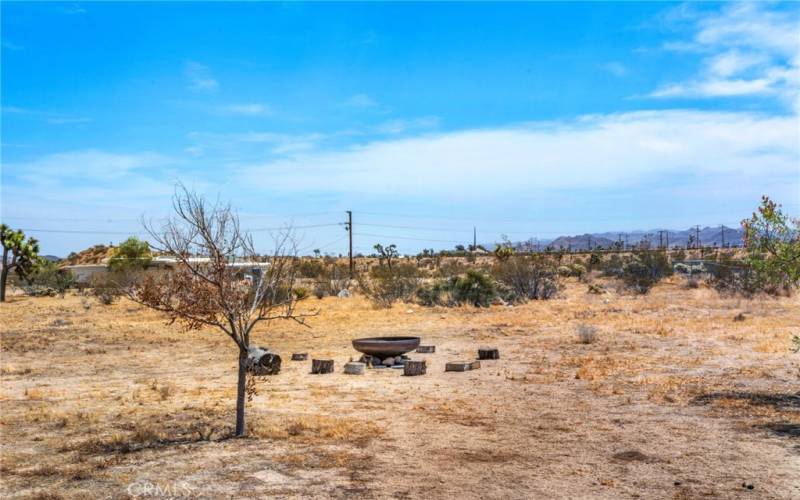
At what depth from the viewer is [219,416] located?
12.3 meters

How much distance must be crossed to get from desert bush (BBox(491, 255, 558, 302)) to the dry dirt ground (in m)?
13.8

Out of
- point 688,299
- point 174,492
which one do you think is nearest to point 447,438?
point 174,492

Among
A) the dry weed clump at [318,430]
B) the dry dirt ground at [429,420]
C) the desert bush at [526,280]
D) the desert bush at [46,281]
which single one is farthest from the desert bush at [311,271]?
the dry weed clump at [318,430]

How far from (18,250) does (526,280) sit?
31825 mm

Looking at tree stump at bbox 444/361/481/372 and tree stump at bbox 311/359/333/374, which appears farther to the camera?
tree stump at bbox 311/359/333/374

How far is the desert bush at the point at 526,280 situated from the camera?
38219 millimetres

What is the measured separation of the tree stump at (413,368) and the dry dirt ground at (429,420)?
0.30 meters

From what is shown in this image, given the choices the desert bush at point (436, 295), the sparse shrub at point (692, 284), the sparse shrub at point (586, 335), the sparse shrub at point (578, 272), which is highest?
the sparse shrub at point (578, 272)

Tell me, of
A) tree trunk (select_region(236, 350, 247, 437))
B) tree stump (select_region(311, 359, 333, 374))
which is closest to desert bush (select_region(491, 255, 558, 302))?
tree stump (select_region(311, 359, 333, 374))

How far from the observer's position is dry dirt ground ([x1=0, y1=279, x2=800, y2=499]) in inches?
331

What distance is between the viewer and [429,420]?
1184 cm

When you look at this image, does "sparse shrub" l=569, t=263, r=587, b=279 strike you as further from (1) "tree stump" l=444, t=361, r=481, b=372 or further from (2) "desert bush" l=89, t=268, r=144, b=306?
(1) "tree stump" l=444, t=361, r=481, b=372

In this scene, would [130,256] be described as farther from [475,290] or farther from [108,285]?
[475,290]

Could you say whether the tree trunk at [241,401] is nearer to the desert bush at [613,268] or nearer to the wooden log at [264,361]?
the wooden log at [264,361]
